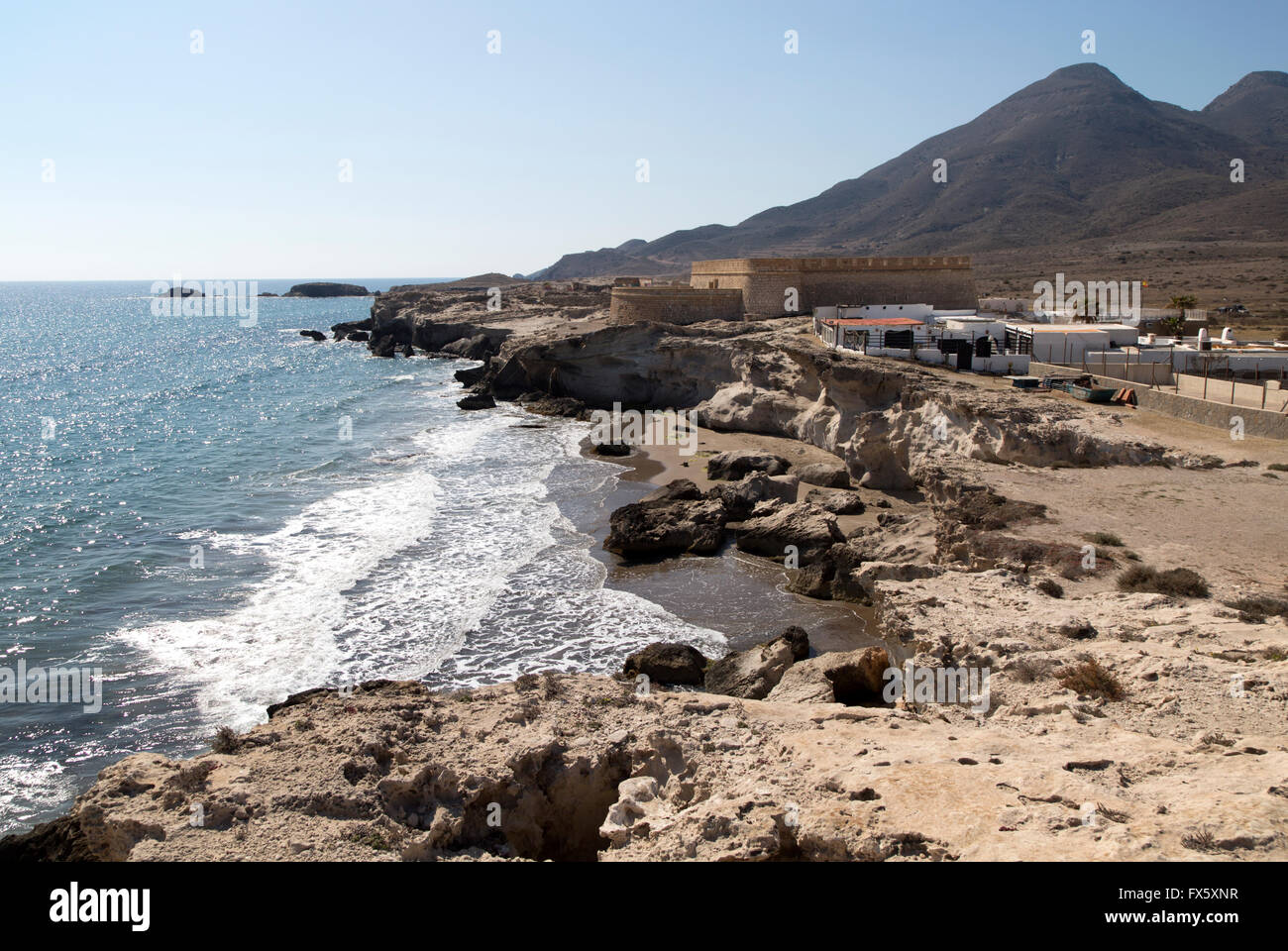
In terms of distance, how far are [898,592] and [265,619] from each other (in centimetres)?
1203

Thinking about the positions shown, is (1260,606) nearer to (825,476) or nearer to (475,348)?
(825,476)

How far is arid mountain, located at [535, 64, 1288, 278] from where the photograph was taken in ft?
341

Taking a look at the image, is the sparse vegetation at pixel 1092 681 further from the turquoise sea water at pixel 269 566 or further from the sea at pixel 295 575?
the turquoise sea water at pixel 269 566

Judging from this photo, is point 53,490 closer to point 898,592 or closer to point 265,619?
point 265,619

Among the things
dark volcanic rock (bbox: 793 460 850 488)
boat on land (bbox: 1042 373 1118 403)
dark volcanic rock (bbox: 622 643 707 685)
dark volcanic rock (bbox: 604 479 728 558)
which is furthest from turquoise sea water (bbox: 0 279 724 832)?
boat on land (bbox: 1042 373 1118 403)

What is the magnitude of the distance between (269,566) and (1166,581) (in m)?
18.0

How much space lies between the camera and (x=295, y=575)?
1953cm

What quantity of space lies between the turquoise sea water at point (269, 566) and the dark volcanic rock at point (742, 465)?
360cm

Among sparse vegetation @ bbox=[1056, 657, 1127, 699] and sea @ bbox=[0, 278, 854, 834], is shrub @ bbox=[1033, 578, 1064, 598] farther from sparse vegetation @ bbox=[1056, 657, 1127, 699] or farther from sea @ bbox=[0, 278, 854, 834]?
sea @ bbox=[0, 278, 854, 834]

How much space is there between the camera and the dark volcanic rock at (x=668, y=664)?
13.3m

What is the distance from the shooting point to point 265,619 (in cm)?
1691

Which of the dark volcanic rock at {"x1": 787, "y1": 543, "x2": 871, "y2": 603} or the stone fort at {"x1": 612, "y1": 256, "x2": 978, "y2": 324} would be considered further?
the stone fort at {"x1": 612, "y1": 256, "x2": 978, "y2": 324}

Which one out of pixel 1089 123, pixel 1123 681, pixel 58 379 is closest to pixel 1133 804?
pixel 1123 681

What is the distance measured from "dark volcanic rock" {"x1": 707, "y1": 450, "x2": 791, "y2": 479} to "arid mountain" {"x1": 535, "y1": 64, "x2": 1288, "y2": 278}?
270ft
